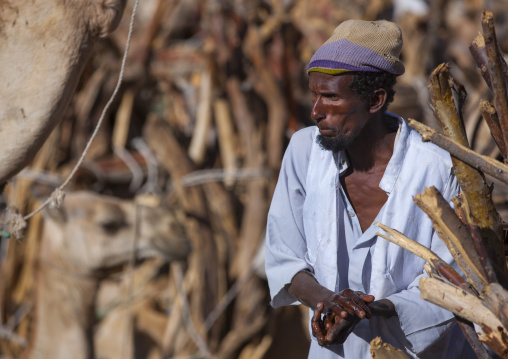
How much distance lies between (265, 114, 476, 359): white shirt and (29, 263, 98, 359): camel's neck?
3.34 meters

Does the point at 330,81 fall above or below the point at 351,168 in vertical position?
above

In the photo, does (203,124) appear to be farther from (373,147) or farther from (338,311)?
(338,311)

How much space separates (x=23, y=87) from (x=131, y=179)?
443cm

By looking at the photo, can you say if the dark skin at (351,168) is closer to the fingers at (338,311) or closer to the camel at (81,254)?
the fingers at (338,311)

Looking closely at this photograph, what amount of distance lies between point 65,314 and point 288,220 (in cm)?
352

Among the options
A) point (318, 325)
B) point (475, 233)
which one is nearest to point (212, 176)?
point (318, 325)

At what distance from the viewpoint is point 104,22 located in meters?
2.66

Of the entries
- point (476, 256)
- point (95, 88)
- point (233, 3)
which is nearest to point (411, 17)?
point (233, 3)

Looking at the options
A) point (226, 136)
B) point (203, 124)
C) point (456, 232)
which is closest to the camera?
point (456, 232)

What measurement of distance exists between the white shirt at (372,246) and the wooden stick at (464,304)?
1.14 feet

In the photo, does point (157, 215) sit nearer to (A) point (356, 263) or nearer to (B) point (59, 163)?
(B) point (59, 163)

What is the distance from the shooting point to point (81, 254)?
5410 millimetres

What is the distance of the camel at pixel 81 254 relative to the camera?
214 inches

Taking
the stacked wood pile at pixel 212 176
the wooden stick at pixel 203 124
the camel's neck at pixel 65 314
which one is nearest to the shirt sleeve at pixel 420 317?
the stacked wood pile at pixel 212 176
